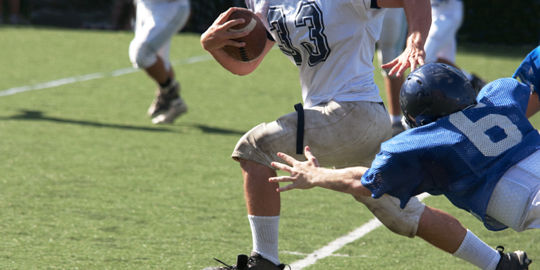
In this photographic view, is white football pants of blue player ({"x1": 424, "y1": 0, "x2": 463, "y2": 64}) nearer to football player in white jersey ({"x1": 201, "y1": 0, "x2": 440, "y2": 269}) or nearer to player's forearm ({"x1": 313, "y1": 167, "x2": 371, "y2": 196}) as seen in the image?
football player in white jersey ({"x1": 201, "y1": 0, "x2": 440, "y2": 269})

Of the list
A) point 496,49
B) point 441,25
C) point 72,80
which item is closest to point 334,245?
point 441,25

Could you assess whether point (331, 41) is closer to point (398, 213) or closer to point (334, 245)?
point (398, 213)

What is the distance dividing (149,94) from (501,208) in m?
7.17

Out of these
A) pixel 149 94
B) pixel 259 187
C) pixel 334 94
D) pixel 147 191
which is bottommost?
pixel 149 94

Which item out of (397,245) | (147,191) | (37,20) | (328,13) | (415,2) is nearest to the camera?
(415,2)

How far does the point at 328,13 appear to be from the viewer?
4152mm

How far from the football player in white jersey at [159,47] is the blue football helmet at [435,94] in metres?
4.87

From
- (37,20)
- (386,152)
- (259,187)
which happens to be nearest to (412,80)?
(386,152)

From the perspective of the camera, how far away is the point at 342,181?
3.46 m

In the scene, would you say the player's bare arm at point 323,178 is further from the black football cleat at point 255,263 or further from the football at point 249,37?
the football at point 249,37

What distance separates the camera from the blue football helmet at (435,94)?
3457 mm

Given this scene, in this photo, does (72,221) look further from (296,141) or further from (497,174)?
(497,174)

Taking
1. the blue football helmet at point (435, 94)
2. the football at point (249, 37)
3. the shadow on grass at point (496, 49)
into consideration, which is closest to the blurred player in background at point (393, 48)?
the football at point (249, 37)

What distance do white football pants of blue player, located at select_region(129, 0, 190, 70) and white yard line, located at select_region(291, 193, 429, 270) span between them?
342 cm
